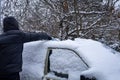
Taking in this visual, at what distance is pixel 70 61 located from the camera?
5000mm

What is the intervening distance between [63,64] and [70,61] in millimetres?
124

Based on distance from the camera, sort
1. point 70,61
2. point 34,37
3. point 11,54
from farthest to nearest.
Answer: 1. point 34,37
2. point 11,54
3. point 70,61

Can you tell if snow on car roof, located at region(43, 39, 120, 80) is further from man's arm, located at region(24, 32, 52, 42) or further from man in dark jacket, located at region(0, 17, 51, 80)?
man in dark jacket, located at region(0, 17, 51, 80)

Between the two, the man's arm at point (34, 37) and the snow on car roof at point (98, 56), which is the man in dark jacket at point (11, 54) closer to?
the man's arm at point (34, 37)

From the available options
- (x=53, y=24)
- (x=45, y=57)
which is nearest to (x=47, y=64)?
(x=45, y=57)

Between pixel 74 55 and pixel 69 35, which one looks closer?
pixel 74 55

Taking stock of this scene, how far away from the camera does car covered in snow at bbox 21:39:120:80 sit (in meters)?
4.76

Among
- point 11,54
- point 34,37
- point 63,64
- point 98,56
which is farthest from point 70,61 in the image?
point 34,37

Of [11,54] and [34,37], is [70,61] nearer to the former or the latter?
[11,54]

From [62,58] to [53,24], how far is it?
586 centimetres

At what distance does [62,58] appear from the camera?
5.12 meters

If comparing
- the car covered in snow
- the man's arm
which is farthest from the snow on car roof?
the man's arm

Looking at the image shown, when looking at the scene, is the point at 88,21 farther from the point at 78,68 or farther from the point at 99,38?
the point at 78,68

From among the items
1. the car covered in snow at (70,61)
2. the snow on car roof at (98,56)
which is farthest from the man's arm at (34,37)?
the snow on car roof at (98,56)
